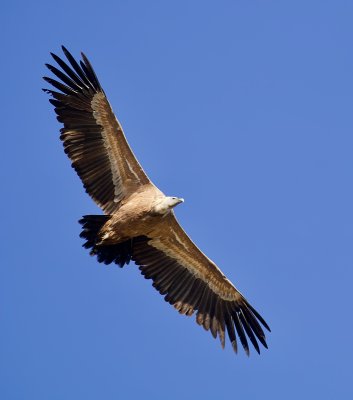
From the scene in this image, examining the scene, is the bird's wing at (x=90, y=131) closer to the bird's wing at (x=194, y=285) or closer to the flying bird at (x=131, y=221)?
the flying bird at (x=131, y=221)

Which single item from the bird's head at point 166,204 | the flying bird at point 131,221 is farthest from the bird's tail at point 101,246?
the bird's head at point 166,204

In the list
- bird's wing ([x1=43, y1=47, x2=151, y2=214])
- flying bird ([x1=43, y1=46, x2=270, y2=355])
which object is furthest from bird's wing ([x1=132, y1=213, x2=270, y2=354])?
bird's wing ([x1=43, y1=47, x2=151, y2=214])

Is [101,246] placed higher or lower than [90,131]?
lower

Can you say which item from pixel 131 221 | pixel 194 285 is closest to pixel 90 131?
pixel 131 221

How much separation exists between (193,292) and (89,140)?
3.34m

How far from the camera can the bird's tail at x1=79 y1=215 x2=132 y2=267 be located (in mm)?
17344

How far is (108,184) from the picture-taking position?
58.3ft

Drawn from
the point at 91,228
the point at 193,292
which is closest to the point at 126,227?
the point at 91,228

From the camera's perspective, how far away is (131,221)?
17406 millimetres

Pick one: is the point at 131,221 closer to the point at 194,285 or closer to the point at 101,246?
the point at 101,246

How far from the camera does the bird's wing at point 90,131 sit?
57.2 ft

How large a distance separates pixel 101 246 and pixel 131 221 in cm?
70

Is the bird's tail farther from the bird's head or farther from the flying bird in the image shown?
the bird's head

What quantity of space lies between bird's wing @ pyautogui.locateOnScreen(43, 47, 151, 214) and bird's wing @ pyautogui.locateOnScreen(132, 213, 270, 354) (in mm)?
1156
